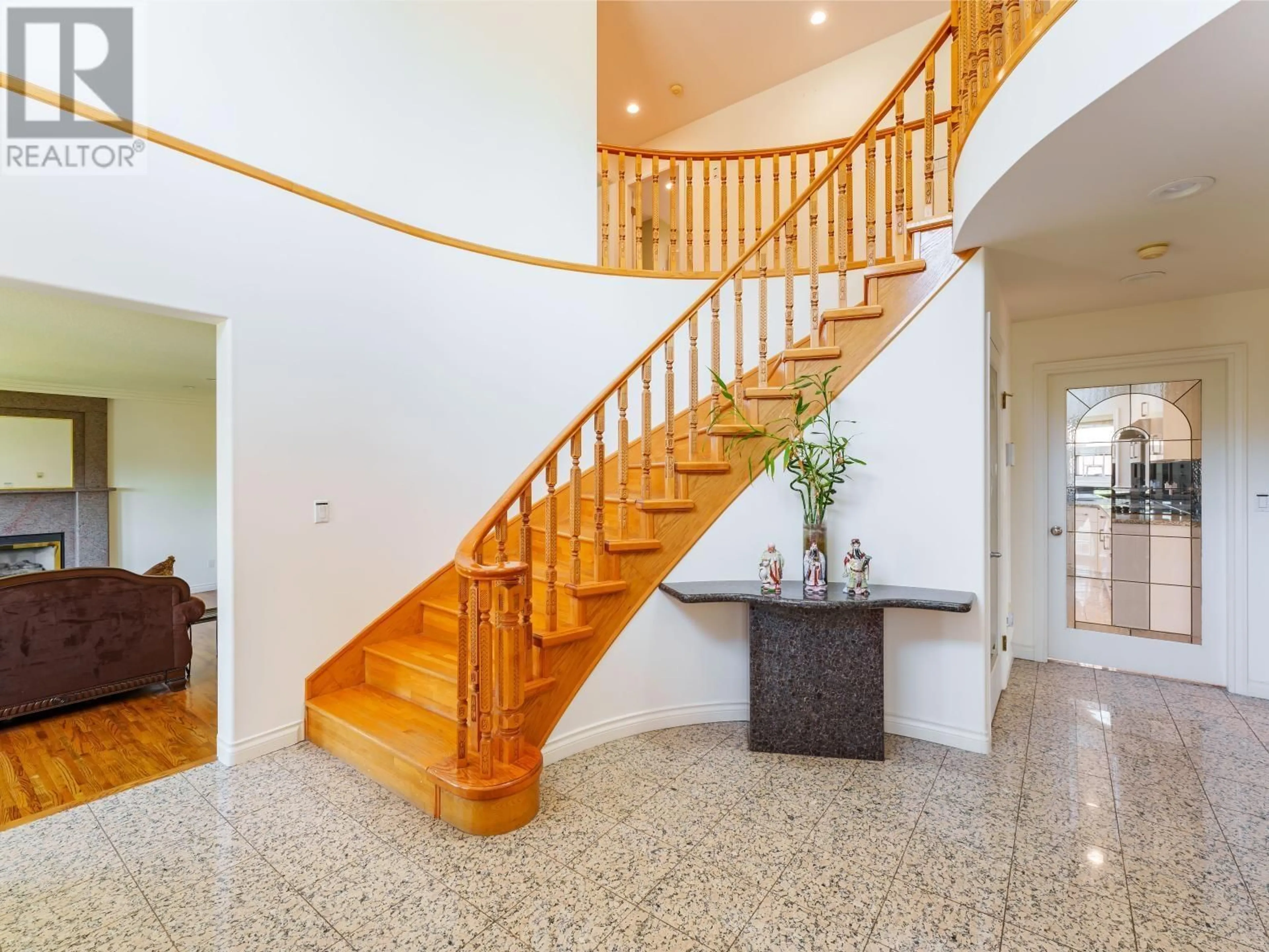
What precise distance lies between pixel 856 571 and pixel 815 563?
19cm

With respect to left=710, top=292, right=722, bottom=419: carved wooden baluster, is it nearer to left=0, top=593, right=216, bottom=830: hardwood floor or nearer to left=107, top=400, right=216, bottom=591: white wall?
left=0, top=593, right=216, bottom=830: hardwood floor

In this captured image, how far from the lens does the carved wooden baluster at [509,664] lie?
2076 millimetres

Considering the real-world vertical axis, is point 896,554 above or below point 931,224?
below

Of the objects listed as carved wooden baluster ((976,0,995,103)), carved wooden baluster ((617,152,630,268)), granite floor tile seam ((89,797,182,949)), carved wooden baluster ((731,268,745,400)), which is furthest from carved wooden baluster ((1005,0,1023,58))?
granite floor tile seam ((89,797,182,949))

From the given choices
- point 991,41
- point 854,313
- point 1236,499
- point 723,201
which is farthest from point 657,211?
point 1236,499

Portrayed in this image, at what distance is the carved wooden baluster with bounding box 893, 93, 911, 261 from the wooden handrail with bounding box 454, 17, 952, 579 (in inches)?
2.7

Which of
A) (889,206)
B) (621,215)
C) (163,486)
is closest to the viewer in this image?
(889,206)

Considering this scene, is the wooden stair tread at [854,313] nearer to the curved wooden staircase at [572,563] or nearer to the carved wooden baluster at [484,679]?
the curved wooden staircase at [572,563]

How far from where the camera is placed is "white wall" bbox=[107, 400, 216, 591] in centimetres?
619

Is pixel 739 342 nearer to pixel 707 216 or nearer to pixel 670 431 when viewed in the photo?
pixel 670 431

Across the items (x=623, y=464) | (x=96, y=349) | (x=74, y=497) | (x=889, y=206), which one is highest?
(x=889, y=206)

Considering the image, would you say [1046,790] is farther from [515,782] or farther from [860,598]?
[515,782]

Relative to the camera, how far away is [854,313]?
289cm

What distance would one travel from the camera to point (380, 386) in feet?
10.0
